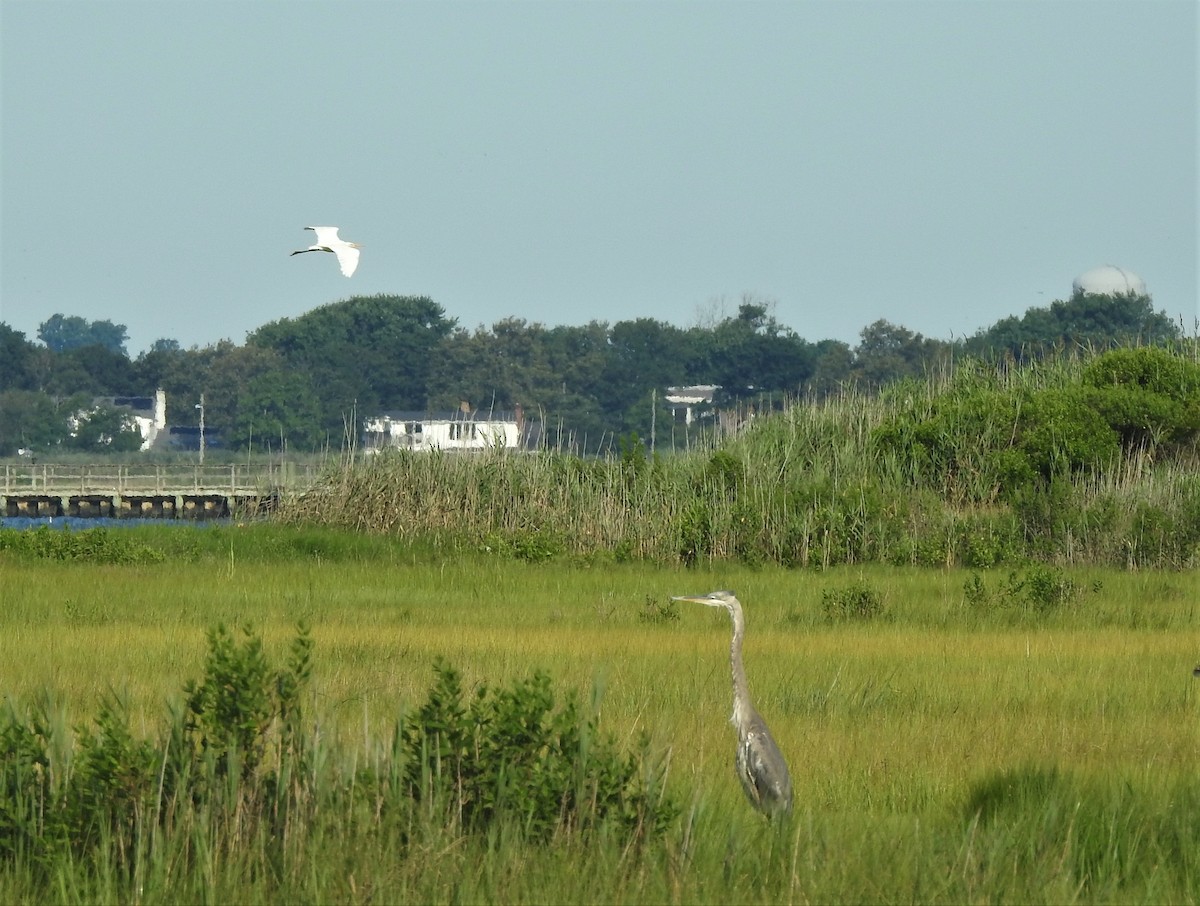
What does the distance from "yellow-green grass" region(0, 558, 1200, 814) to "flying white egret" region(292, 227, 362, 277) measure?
343 centimetres

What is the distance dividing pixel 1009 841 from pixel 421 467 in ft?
68.7

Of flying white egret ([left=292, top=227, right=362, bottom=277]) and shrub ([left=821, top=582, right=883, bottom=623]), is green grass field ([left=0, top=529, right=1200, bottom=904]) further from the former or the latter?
flying white egret ([left=292, top=227, right=362, bottom=277])

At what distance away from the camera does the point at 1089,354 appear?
98.3 feet

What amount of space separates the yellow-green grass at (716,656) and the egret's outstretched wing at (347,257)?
3.37 metres

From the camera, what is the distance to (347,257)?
16734 millimetres

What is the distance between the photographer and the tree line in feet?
283

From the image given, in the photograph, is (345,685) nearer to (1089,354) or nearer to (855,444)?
(855,444)

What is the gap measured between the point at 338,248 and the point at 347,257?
0.73 feet

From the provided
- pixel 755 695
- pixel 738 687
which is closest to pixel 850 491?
pixel 755 695

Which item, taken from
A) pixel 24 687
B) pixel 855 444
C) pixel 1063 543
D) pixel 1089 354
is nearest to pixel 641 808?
pixel 24 687

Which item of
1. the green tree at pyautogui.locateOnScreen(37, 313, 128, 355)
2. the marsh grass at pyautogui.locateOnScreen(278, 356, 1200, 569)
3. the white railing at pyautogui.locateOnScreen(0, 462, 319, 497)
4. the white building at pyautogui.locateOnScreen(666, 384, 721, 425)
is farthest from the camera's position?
the green tree at pyautogui.locateOnScreen(37, 313, 128, 355)

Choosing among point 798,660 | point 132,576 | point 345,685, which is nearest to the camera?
point 345,685

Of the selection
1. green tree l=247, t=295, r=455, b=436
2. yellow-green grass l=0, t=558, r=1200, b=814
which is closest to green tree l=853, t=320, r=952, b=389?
green tree l=247, t=295, r=455, b=436

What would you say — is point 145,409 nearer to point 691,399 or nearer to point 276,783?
point 691,399
